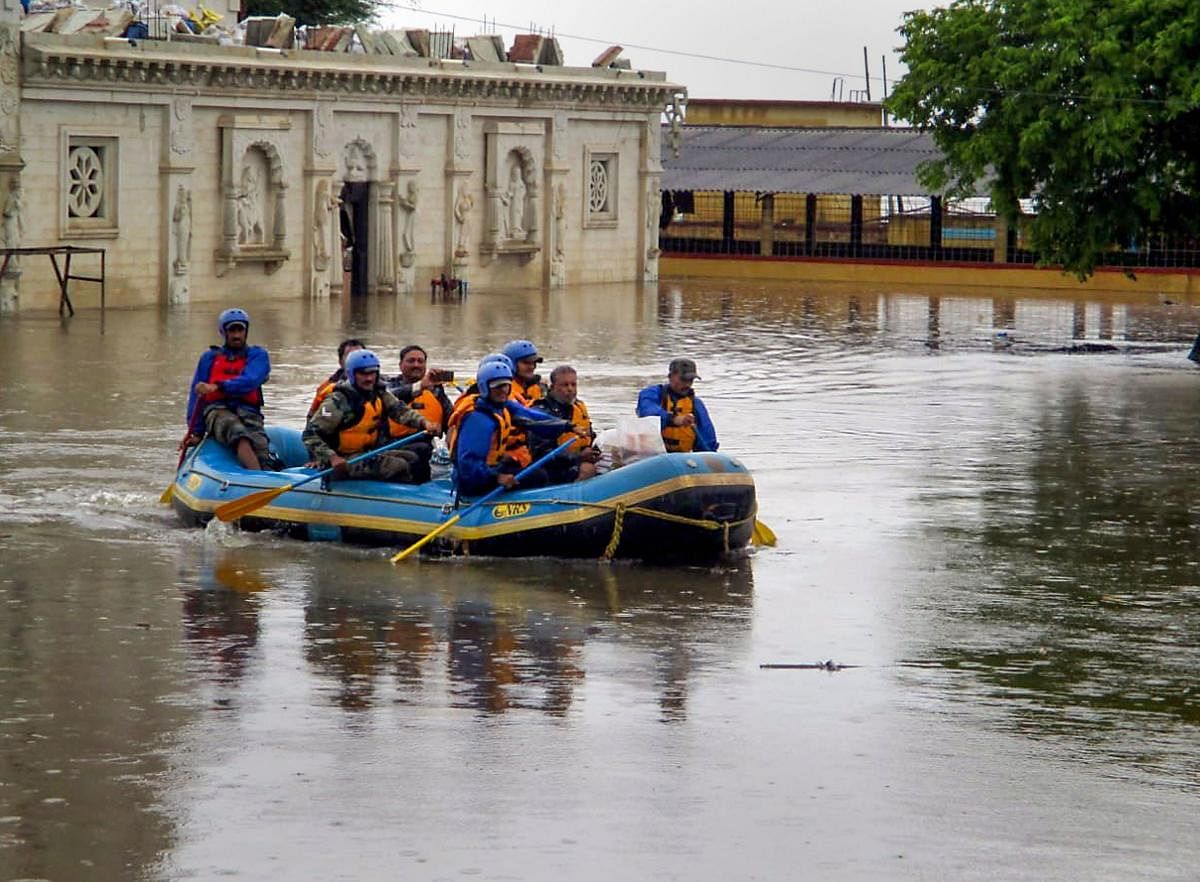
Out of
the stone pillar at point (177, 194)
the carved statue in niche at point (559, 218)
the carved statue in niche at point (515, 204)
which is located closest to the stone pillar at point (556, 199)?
the carved statue in niche at point (559, 218)

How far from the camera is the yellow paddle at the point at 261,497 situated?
17531 millimetres

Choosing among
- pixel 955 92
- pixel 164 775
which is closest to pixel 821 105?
pixel 955 92

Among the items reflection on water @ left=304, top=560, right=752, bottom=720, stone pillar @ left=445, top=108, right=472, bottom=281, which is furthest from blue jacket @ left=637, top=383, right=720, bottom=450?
stone pillar @ left=445, top=108, right=472, bottom=281

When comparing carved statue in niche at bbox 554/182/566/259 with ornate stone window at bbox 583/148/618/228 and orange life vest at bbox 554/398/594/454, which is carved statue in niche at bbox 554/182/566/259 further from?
orange life vest at bbox 554/398/594/454

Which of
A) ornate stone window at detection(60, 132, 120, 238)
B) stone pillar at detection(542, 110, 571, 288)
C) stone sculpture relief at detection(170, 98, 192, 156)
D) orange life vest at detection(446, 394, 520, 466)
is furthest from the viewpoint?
stone pillar at detection(542, 110, 571, 288)

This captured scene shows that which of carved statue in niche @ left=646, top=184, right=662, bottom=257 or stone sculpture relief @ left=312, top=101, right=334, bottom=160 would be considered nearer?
stone sculpture relief @ left=312, top=101, right=334, bottom=160

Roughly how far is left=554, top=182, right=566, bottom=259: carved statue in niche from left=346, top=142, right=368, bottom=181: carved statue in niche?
6154 mm

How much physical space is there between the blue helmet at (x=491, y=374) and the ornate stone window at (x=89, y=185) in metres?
25.1

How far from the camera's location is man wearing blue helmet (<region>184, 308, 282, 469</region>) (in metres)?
18.8

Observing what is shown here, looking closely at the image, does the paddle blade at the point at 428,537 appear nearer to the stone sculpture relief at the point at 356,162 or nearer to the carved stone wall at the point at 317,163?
the carved stone wall at the point at 317,163

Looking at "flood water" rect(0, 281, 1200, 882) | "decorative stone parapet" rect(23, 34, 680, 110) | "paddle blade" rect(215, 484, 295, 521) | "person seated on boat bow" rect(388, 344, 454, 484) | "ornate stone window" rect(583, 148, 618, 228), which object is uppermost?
"decorative stone parapet" rect(23, 34, 680, 110)

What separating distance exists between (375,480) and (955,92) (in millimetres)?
18505

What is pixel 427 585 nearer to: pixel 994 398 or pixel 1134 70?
pixel 994 398

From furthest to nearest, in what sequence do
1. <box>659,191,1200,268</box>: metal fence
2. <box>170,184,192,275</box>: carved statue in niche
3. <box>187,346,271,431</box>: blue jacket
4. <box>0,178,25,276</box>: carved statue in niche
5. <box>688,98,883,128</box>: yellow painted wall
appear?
1. <box>688,98,883,128</box>: yellow painted wall
2. <box>659,191,1200,268</box>: metal fence
3. <box>170,184,192,275</box>: carved statue in niche
4. <box>0,178,25,276</box>: carved statue in niche
5. <box>187,346,271,431</box>: blue jacket
